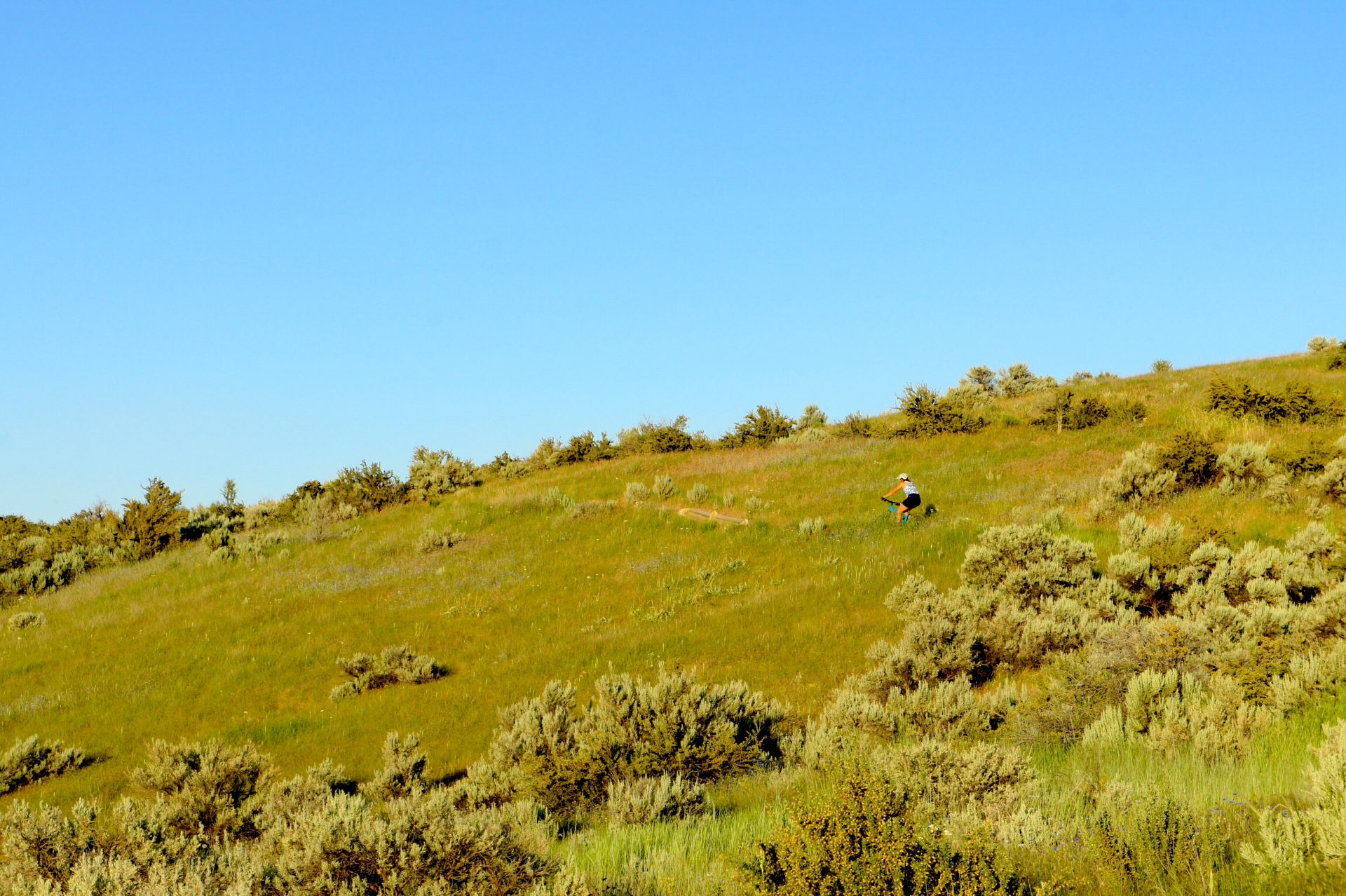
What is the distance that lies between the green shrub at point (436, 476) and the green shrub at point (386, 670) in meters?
15.7

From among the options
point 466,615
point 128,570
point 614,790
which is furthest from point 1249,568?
point 128,570

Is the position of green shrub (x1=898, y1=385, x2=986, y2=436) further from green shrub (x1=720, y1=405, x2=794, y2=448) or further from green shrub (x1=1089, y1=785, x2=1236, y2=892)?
green shrub (x1=1089, y1=785, x2=1236, y2=892)

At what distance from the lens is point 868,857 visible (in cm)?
461

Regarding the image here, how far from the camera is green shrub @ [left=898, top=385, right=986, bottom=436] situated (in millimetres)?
31281

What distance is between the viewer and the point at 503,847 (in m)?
5.93

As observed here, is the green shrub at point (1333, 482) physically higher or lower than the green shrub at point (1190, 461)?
lower

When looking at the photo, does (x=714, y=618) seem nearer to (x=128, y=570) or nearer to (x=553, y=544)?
(x=553, y=544)

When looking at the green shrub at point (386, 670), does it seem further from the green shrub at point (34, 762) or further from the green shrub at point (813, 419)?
the green shrub at point (813, 419)

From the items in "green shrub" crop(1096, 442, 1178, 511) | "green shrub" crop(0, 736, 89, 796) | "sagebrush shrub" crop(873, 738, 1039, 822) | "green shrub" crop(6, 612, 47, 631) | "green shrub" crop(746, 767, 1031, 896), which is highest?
"green shrub" crop(6, 612, 47, 631)

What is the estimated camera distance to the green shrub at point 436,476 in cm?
3434

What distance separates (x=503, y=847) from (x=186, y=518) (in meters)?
29.6

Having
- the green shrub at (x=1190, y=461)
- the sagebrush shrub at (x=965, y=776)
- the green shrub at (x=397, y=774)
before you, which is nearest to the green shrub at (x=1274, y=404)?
the green shrub at (x=1190, y=461)

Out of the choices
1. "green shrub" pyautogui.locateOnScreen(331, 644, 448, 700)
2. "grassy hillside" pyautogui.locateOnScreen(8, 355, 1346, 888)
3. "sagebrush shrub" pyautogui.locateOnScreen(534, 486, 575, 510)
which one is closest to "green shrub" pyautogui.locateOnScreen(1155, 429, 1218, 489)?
"grassy hillside" pyautogui.locateOnScreen(8, 355, 1346, 888)

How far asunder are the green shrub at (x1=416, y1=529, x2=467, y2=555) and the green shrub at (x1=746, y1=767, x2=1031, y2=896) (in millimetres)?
21271
